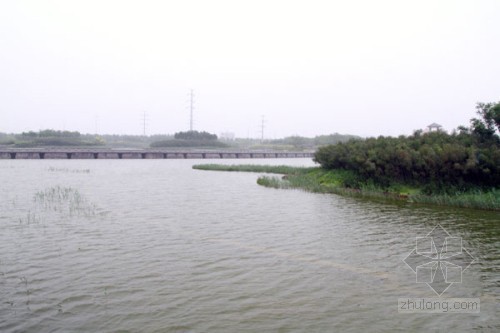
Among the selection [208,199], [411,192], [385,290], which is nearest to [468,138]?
[411,192]

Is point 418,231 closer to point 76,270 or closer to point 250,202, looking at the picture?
point 250,202

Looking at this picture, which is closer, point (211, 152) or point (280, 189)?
point (280, 189)

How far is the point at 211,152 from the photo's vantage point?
110000 millimetres

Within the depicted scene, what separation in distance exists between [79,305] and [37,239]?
7.53m

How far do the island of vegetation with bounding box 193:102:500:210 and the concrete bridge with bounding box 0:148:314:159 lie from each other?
2542 inches

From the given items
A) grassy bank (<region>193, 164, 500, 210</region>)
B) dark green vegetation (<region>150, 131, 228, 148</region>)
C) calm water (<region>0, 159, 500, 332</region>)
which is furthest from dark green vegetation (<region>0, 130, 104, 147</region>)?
calm water (<region>0, 159, 500, 332</region>)

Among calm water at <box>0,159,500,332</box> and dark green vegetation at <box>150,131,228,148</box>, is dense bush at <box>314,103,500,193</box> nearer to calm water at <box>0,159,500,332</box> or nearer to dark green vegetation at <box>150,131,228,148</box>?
calm water at <box>0,159,500,332</box>

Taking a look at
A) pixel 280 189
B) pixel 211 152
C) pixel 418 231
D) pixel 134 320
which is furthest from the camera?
pixel 211 152

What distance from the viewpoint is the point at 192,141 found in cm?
15212

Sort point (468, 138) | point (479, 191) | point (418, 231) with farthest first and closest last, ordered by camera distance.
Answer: point (468, 138) → point (479, 191) → point (418, 231)

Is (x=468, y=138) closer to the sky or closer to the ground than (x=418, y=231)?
closer to the sky

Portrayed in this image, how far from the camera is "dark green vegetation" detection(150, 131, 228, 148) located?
146375 mm

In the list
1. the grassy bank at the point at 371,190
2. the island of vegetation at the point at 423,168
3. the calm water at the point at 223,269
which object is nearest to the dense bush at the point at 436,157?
the island of vegetation at the point at 423,168

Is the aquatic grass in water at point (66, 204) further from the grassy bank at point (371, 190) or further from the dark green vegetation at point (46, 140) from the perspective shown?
the dark green vegetation at point (46, 140)
